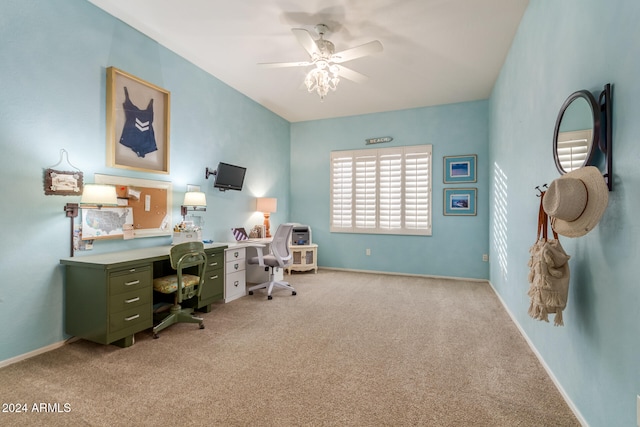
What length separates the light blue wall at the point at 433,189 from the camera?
207 inches

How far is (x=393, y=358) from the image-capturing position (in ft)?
8.21

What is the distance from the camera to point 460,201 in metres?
5.32

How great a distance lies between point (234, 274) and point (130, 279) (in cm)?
151

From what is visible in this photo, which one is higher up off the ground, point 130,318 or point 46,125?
point 46,125

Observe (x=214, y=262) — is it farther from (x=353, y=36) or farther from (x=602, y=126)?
(x=602, y=126)

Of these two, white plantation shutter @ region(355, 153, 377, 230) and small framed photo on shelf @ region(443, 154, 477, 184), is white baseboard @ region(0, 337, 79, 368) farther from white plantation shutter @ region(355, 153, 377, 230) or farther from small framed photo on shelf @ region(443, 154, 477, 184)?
small framed photo on shelf @ region(443, 154, 477, 184)

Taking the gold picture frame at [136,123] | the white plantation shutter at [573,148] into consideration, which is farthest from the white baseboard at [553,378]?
the gold picture frame at [136,123]

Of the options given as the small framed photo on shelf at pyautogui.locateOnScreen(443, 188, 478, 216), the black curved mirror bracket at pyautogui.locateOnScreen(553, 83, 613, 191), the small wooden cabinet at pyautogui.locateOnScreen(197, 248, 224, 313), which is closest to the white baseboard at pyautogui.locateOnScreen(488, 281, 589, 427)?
the black curved mirror bracket at pyautogui.locateOnScreen(553, 83, 613, 191)

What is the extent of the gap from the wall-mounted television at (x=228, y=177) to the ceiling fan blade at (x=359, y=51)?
88.3 inches

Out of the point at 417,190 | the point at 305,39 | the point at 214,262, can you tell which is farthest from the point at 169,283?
the point at 417,190

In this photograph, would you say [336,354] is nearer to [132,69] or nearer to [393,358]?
[393,358]

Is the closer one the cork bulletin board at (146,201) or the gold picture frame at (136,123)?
the gold picture frame at (136,123)

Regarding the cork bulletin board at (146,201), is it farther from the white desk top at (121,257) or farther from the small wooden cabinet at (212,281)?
the small wooden cabinet at (212,281)

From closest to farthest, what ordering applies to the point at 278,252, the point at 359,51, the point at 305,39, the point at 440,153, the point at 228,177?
1. the point at 305,39
2. the point at 359,51
3. the point at 278,252
4. the point at 228,177
5. the point at 440,153
